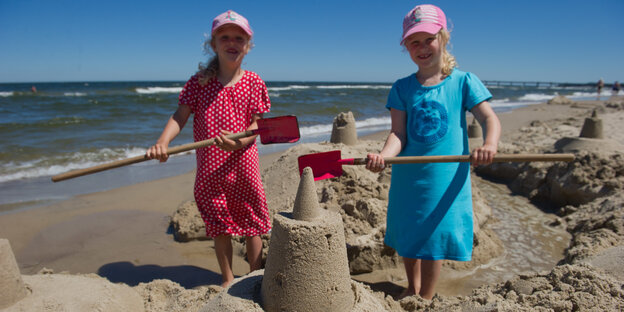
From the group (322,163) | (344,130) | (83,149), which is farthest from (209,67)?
(83,149)

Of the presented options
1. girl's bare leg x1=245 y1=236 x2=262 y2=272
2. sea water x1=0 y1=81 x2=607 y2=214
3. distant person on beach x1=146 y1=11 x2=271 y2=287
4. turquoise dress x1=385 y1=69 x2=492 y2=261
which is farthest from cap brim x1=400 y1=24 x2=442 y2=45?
sea water x1=0 y1=81 x2=607 y2=214

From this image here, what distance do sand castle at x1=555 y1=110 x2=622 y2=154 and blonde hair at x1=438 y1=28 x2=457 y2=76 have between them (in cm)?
463

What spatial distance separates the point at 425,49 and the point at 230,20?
3.54ft

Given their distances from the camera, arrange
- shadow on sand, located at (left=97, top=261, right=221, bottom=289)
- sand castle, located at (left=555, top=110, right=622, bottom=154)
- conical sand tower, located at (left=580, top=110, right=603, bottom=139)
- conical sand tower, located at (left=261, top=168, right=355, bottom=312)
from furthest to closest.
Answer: conical sand tower, located at (left=580, top=110, right=603, bottom=139)
sand castle, located at (left=555, top=110, right=622, bottom=154)
shadow on sand, located at (left=97, top=261, right=221, bottom=289)
conical sand tower, located at (left=261, top=168, right=355, bottom=312)

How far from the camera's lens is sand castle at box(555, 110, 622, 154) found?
5.71 meters

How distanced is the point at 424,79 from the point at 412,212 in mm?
745

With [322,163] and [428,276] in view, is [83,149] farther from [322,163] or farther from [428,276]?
[428,276]

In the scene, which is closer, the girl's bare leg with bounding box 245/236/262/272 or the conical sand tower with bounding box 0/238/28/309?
the conical sand tower with bounding box 0/238/28/309

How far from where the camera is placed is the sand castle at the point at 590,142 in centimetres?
571

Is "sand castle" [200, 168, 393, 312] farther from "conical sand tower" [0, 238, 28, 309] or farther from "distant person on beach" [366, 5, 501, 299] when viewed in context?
"conical sand tower" [0, 238, 28, 309]

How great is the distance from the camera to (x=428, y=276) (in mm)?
2223

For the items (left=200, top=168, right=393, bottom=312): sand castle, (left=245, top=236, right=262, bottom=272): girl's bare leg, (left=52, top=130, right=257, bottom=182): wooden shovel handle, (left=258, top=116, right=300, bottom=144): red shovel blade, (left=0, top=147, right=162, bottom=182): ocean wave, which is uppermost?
(left=258, top=116, right=300, bottom=144): red shovel blade

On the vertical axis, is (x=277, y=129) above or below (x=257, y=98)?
below

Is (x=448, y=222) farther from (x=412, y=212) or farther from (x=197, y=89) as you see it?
(x=197, y=89)
